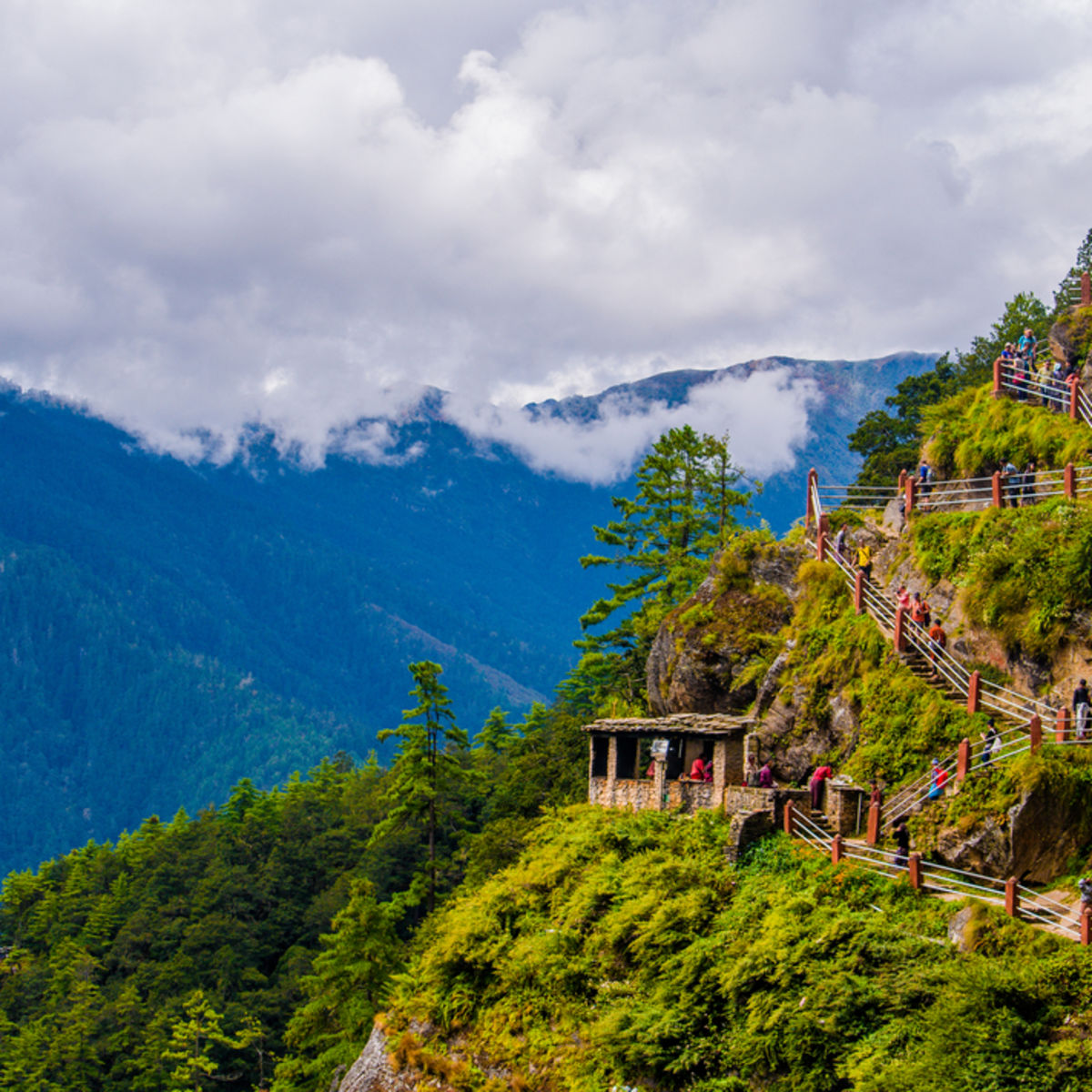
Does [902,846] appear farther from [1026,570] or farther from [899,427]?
[899,427]

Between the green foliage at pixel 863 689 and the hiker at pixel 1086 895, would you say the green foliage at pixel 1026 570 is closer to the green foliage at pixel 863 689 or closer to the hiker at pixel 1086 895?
the green foliage at pixel 863 689

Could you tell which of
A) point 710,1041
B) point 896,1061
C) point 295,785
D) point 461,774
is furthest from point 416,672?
point 295,785

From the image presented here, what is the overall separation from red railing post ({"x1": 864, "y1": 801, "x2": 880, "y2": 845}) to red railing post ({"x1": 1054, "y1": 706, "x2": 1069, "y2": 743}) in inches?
158

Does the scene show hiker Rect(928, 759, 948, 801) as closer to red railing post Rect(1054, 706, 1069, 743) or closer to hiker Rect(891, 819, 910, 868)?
hiker Rect(891, 819, 910, 868)

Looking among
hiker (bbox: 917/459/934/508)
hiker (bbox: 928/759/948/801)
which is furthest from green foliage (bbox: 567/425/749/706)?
hiker (bbox: 928/759/948/801)

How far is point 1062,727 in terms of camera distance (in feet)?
77.0

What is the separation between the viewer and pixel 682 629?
39219mm

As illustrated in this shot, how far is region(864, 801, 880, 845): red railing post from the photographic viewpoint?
2427cm

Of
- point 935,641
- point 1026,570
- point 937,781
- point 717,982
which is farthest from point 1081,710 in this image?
point 717,982

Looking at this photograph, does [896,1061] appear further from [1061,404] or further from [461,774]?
[461,774]

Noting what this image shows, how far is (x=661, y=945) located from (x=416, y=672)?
2710 cm

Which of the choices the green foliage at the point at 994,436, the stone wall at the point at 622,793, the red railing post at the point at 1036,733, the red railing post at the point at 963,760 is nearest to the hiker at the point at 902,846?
the red railing post at the point at 963,760

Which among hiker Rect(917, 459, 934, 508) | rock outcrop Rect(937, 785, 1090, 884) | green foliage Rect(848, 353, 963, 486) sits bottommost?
rock outcrop Rect(937, 785, 1090, 884)

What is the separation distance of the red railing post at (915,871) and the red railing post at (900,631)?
6914 mm
